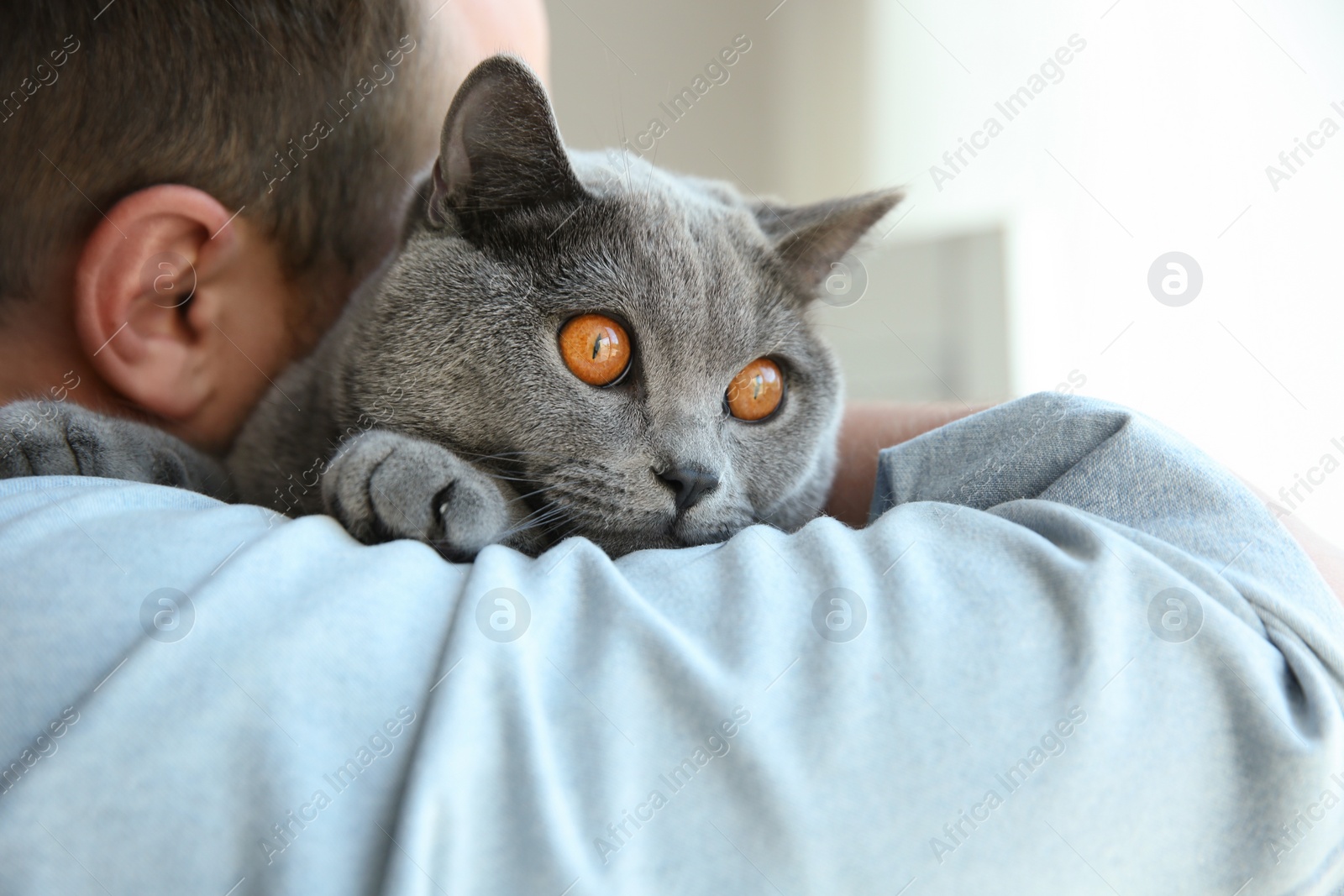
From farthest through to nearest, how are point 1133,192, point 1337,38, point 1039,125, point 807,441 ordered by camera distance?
point 1039,125 → point 1133,192 → point 1337,38 → point 807,441

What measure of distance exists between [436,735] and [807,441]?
2.09 ft

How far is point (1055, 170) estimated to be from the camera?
2.07 metres

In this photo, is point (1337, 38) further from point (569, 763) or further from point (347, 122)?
point (569, 763)

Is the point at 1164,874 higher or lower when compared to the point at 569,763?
higher

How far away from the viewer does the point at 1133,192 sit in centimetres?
173

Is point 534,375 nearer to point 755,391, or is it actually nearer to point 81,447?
point 755,391

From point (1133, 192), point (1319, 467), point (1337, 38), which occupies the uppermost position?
point (1337, 38)

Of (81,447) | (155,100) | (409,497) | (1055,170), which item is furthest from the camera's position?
(1055,170)

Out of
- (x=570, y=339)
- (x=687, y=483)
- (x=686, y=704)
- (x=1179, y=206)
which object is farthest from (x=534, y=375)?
(x=1179, y=206)

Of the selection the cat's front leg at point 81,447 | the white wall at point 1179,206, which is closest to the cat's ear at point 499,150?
the cat's front leg at point 81,447

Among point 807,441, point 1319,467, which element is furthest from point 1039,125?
point 807,441

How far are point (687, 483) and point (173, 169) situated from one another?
646mm

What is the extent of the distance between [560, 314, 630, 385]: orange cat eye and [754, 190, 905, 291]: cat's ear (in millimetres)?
274

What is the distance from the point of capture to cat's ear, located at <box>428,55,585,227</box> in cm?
82
